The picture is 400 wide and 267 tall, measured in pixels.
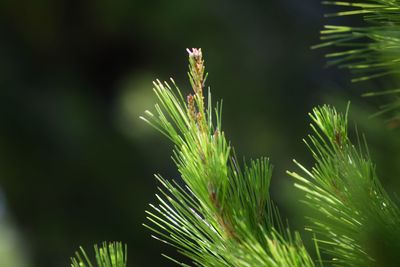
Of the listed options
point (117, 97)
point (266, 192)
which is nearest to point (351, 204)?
point (266, 192)

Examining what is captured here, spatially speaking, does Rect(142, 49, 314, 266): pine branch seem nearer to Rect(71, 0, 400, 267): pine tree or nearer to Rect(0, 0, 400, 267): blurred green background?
Rect(71, 0, 400, 267): pine tree

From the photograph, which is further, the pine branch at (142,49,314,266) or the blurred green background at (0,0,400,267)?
the blurred green background at (0,0,400,267)

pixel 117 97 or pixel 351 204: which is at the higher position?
pixel 117 97

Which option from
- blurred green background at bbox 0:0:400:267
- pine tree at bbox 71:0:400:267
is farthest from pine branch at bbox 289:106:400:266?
blurred green background at bbox 0:0:400:267

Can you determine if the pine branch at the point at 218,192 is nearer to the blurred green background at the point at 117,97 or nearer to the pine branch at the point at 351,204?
the pine branch at the point at 351,204

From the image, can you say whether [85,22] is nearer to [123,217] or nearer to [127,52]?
[127,52]

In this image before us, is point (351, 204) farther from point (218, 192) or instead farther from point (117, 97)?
point (117, 97)
